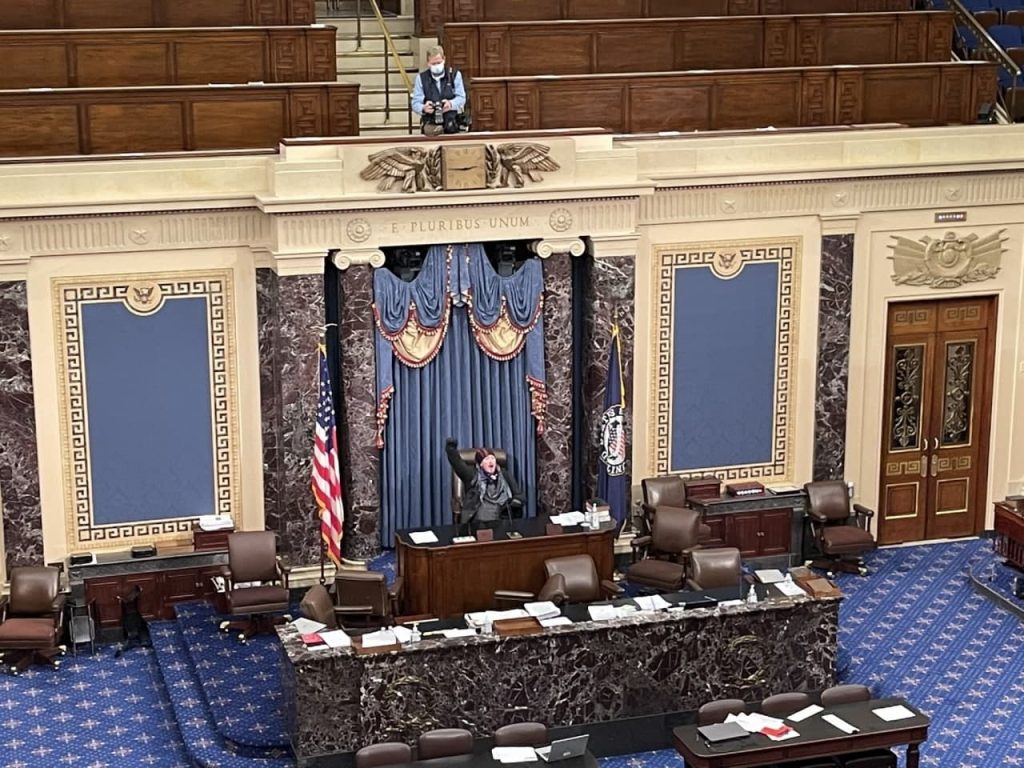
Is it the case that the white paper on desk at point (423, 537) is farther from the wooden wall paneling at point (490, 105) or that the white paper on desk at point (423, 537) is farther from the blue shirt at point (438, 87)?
the wooden wall paneling at point (490, 105)

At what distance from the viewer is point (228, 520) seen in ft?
53.7

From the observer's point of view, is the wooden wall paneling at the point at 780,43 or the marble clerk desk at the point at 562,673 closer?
the marble clerk desk at the point at 562,673

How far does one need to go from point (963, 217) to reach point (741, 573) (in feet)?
16.0

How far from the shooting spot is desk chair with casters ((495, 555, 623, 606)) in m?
15.3

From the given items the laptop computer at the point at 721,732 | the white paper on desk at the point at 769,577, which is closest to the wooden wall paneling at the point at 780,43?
the white paper on desk at the point at 769,577

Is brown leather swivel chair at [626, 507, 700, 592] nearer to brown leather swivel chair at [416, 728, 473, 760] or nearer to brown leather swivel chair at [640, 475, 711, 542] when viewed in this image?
brown leather swivel chair at [640, 475, 711, 542]

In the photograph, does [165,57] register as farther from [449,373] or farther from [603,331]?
[603,331]

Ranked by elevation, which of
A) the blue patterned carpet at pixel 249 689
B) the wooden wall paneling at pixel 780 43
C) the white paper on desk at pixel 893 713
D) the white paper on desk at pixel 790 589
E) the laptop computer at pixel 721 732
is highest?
the wooden wall paneling at pixel 780 43

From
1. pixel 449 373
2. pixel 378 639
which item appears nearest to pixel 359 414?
pixel 449 373

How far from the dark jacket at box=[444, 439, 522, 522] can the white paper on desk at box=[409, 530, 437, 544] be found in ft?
1.27

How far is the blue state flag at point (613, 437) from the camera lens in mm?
16828

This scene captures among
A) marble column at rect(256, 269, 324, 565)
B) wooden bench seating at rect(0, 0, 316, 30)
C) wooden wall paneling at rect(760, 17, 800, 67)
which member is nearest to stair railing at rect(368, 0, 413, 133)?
wooden bench seating at rect(0, 0, 316, 30)

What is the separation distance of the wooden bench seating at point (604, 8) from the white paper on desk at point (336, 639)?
7.33 metres

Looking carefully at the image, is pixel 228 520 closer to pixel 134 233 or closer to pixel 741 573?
pixel 134 233
